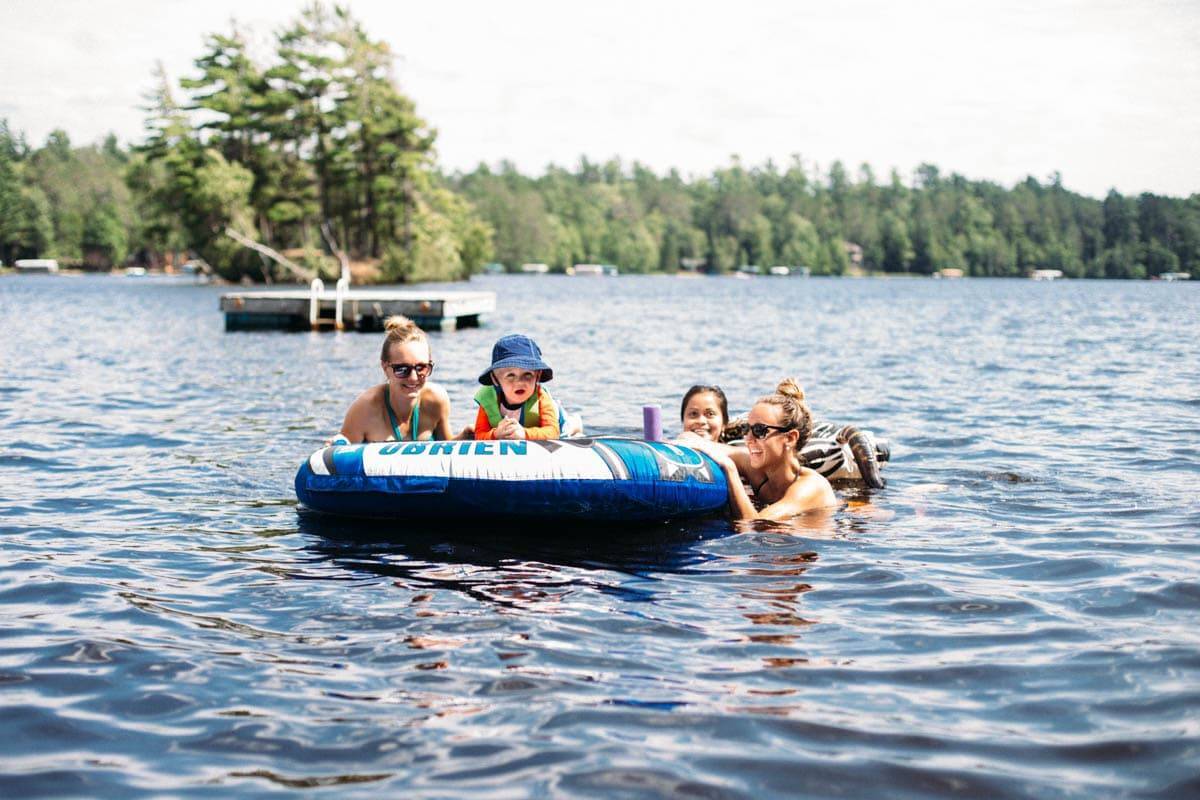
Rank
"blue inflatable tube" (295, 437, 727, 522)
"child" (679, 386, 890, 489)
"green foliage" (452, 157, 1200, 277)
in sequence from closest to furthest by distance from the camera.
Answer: "blue inflatable tube" (295, 437, 727, 522), "child" (679, 386, 890, 489), "green foliage" (452, 157, 1200, 277)

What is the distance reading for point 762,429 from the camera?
24.7ft

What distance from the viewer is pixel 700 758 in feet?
13.2

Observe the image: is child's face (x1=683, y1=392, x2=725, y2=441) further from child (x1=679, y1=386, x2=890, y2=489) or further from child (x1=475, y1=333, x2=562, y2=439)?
child (x1=475, y1=333, x2=562, y2=439)

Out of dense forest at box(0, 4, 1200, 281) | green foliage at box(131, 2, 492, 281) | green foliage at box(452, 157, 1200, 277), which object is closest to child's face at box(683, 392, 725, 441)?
dense forest at box(0, 4, 1200, 281)

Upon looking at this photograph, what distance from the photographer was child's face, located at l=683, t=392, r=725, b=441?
27.3 ft

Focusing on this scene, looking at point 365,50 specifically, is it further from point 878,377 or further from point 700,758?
point 700,758

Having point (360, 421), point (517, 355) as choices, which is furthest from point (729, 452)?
point (360, 421)

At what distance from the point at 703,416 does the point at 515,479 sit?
1899 millimetres

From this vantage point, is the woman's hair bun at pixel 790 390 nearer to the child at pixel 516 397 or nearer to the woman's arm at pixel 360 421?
the child at pixel 516 397

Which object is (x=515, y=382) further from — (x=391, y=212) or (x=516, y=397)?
(x=391, y=212)

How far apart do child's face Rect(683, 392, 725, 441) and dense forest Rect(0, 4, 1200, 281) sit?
48420mm

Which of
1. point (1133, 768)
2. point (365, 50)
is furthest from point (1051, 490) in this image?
point (365, 50)

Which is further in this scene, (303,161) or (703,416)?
(303,161)

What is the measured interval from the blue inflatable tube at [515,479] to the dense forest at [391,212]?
4887cm
